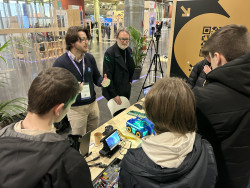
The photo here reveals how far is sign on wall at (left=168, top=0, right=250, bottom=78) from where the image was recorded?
241 cm

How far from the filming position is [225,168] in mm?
980

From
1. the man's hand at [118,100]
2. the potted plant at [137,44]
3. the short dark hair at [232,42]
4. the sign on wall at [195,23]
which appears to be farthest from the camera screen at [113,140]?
the potted plant at [137,44]

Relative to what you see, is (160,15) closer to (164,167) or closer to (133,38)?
(133,38)

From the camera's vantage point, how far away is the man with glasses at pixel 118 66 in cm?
228

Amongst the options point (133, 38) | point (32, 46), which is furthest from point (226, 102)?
point (133, 38)

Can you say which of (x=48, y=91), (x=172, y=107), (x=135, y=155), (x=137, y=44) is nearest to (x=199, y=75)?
(x=172, y=107)

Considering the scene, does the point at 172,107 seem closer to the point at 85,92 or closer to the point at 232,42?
the point at 232,42

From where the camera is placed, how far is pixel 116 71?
234 centimetres

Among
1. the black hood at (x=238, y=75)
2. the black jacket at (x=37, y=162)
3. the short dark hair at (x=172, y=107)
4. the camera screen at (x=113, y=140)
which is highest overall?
the black hood at (x=238, y=75)

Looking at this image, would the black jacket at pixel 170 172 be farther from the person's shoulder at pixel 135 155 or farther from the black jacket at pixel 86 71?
the black jacket at pixel 86 71

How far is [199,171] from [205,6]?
265 cm

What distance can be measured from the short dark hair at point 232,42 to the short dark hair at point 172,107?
39 centimetres

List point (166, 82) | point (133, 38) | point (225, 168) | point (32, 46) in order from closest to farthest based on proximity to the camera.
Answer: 1. point (166, 82)
2. point (225, 168)
3. point (32, 46)
4. point (133, 38)

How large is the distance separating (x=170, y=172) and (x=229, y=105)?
45 centimetres
